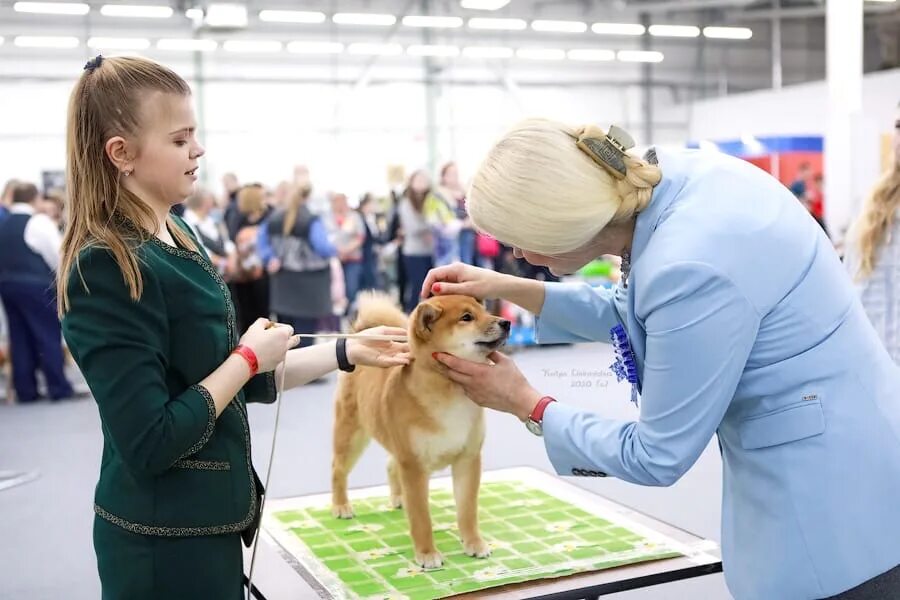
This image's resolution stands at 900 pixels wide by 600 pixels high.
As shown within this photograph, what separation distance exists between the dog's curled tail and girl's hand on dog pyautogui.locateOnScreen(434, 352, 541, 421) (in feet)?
2.59

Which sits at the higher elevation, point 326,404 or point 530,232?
point 530,232

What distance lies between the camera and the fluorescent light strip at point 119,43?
1168 cm

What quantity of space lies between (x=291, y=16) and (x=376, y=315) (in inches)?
460

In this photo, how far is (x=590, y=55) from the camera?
609 inches

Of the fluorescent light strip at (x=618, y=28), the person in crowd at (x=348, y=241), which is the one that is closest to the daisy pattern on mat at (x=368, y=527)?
the person in crowd at (x=348, y=241)

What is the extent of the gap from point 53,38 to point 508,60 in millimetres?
6709

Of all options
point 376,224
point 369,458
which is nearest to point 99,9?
point 376,224

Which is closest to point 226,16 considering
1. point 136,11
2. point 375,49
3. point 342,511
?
point 136,11

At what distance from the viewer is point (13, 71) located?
11.8 m

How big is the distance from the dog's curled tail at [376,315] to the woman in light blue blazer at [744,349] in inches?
46.4

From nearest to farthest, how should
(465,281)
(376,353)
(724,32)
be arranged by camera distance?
(376,353), (465,281), (724,32)

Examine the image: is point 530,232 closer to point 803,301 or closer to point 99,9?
point 803,301

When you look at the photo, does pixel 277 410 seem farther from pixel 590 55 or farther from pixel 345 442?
pixel 590 55

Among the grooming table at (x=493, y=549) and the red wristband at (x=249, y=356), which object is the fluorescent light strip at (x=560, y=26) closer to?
the grooming table at (x=493, y=549)
